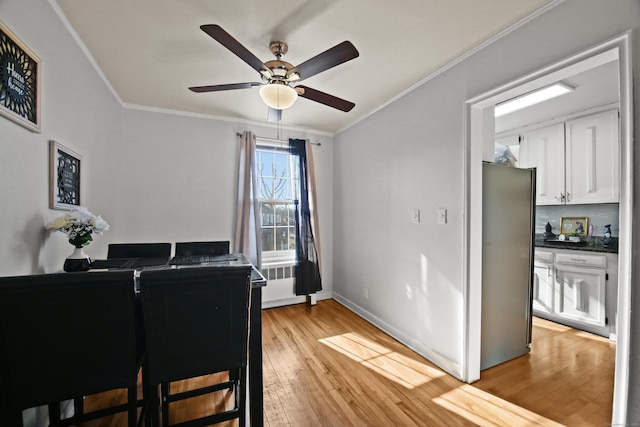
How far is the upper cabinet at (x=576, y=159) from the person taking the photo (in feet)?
9.42

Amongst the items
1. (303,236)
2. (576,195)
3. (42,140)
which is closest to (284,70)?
(42,140)

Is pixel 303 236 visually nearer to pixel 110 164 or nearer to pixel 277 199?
pixel 277 199

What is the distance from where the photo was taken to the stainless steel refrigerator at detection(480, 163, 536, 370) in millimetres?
2199

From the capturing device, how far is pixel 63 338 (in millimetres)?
1044

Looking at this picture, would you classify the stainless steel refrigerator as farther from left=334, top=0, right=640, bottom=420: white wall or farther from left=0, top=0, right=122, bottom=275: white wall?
left=0, top=0, right=122, bottom=275: white wall

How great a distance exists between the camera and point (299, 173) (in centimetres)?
370

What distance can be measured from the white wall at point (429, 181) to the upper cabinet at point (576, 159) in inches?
87.0

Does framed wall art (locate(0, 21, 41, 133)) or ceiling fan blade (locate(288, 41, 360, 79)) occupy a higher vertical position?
ceiling fan blade (locate(288, 41, 360, 79))

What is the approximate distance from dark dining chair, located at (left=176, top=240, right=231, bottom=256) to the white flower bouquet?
0.79 meters

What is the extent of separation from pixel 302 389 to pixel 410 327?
1.23m

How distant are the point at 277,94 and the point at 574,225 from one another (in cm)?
412

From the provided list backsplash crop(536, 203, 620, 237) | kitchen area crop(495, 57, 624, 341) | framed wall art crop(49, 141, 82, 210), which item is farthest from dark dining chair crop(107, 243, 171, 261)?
backsplash crop(536, 203, 620, 237)

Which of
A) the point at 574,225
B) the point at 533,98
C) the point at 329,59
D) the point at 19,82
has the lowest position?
the point at 574,225

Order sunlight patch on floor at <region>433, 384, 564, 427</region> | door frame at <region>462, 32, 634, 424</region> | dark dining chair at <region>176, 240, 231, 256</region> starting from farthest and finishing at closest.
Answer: dark dining chair at <region>176, 240, 231, 256</region> < sunlight patch on floor at <region>433, 384, 564, 427</region> < door frame at <region>462, 32, 634, 424</region>
